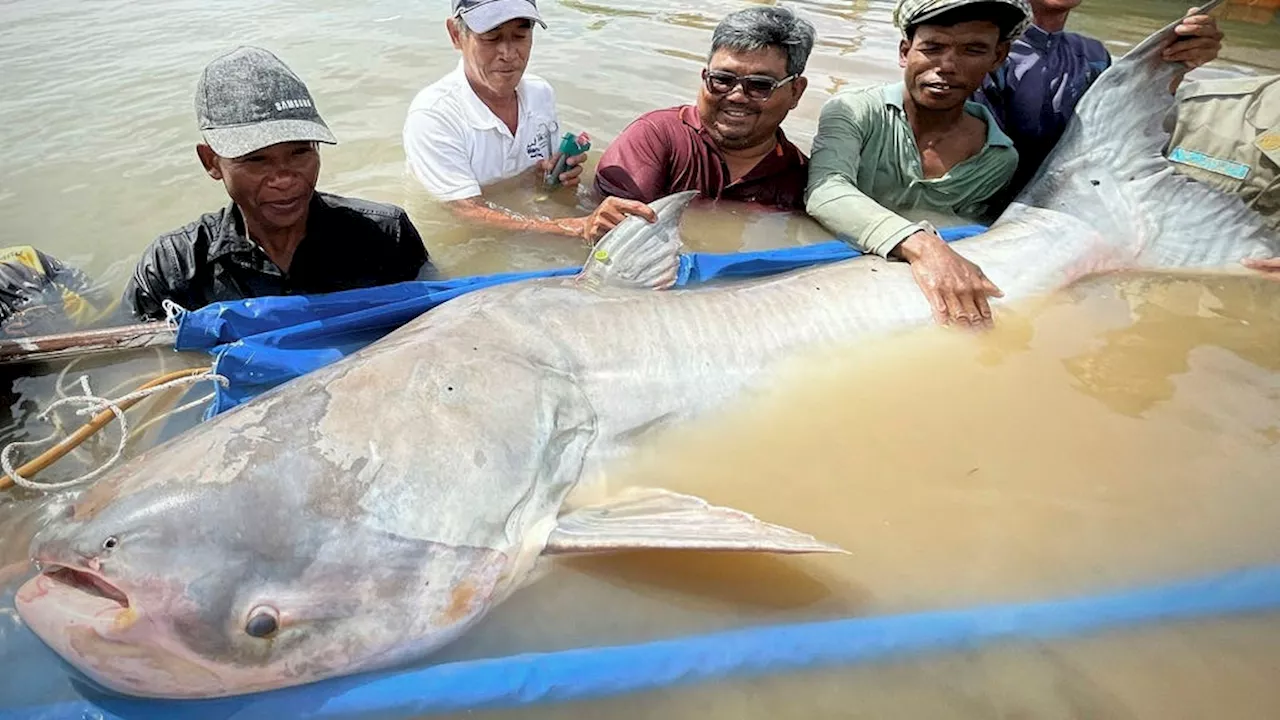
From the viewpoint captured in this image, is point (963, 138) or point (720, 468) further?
point (963, 138)

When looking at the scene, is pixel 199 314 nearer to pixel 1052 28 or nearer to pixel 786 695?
pixel 786 695

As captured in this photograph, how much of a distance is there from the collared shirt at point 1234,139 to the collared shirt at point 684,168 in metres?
1.80

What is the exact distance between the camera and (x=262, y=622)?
1.56 metres

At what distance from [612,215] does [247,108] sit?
135 centimetres

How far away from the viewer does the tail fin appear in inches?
134

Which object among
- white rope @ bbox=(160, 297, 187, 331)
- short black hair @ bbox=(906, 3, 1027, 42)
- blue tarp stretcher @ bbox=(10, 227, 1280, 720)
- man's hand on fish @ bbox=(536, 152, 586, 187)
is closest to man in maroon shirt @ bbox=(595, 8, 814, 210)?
man's hand on fish @ bbox=(536, 152, 586, 187)

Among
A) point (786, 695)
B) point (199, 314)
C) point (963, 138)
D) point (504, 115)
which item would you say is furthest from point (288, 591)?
point (963, 138)

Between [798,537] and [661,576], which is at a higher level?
[798,537]

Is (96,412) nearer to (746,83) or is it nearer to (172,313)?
(172,313)

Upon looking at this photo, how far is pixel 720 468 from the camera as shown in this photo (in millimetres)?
2271

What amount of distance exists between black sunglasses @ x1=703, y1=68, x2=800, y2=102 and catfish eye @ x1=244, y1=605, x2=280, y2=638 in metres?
2.88

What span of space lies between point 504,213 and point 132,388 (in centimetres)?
190

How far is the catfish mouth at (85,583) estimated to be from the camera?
4.99ft

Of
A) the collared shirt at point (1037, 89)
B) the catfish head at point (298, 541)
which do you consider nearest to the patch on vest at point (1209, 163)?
the collared shirt at point (1037, 89)
